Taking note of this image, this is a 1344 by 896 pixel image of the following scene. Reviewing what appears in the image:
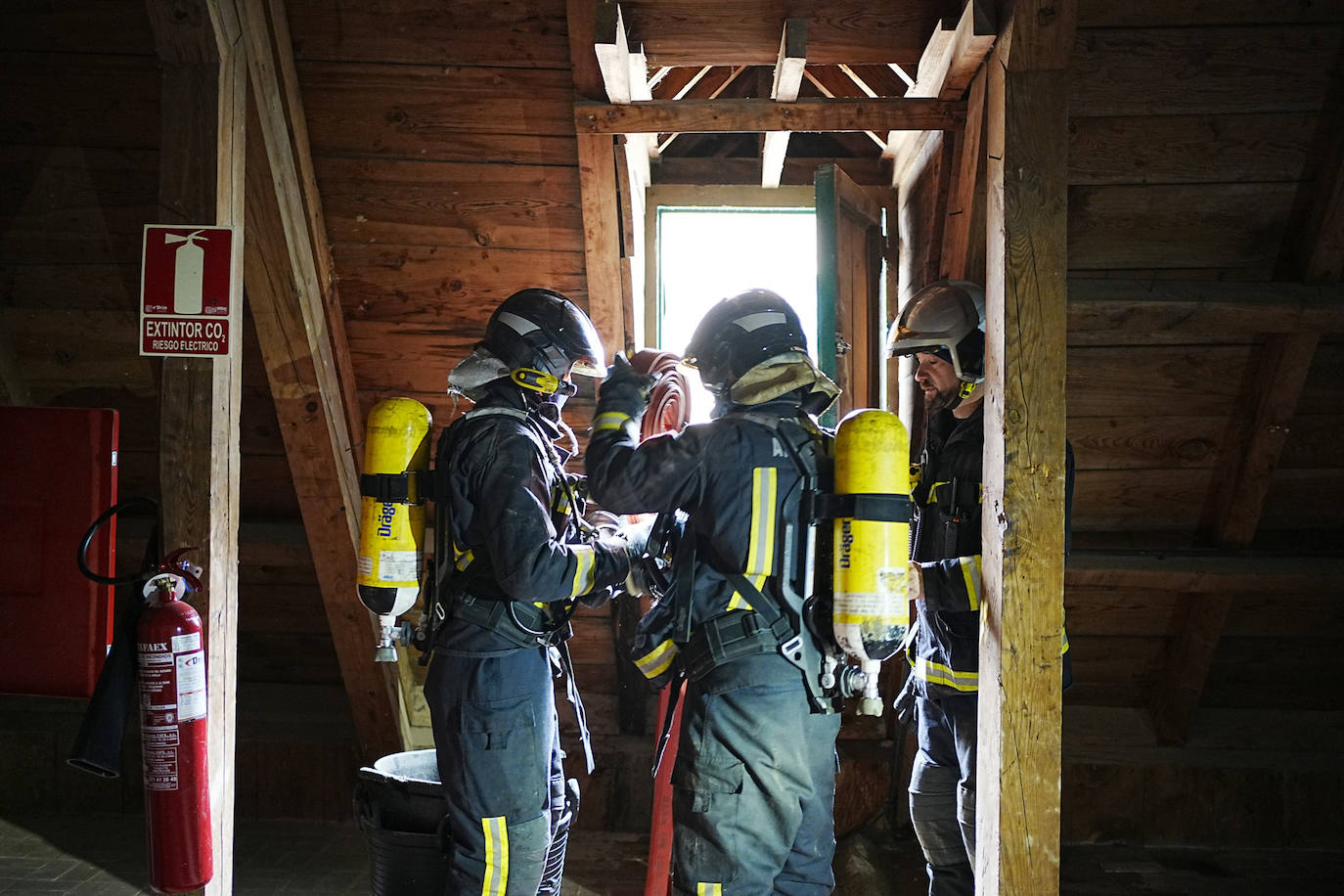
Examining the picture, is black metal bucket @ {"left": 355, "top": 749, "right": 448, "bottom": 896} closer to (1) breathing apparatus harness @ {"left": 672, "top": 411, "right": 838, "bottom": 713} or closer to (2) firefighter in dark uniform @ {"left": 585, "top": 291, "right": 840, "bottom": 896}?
(2) firefighter in dark uniform @ {"left": 585, "top": 291, "right": 840, "bottom": 896}

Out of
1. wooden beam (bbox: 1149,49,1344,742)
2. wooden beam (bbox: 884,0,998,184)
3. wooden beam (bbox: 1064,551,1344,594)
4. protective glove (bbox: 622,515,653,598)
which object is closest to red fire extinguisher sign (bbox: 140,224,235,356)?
protective glove (bbox: 622,515,653,598)

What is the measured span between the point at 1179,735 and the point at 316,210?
Result: 170 inches

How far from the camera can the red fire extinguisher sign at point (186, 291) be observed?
2914mm

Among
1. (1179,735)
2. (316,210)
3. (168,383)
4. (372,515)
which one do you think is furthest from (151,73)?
(1179,735)

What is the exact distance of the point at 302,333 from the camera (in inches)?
150

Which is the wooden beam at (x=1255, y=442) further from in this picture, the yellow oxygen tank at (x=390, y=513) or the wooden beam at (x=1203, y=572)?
the yellow oxygen tank at (x=390, y=513)

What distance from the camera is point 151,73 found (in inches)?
148

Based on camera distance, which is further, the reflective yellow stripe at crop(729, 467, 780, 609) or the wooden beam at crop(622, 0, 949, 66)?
the wooden beam at crop(622, 0, 949, 66)

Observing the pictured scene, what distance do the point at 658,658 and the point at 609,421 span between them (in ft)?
2.23

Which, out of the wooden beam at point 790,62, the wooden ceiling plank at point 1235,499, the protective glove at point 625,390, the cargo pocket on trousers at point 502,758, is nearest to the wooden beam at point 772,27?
the wooden beam at point 790,62

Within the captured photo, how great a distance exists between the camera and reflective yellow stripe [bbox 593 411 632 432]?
2.98 meters

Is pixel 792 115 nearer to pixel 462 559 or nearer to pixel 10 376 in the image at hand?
pixel 462 559

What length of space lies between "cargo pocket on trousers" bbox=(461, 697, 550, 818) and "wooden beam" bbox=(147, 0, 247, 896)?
0.68 m

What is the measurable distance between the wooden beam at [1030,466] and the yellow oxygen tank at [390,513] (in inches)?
65.2
